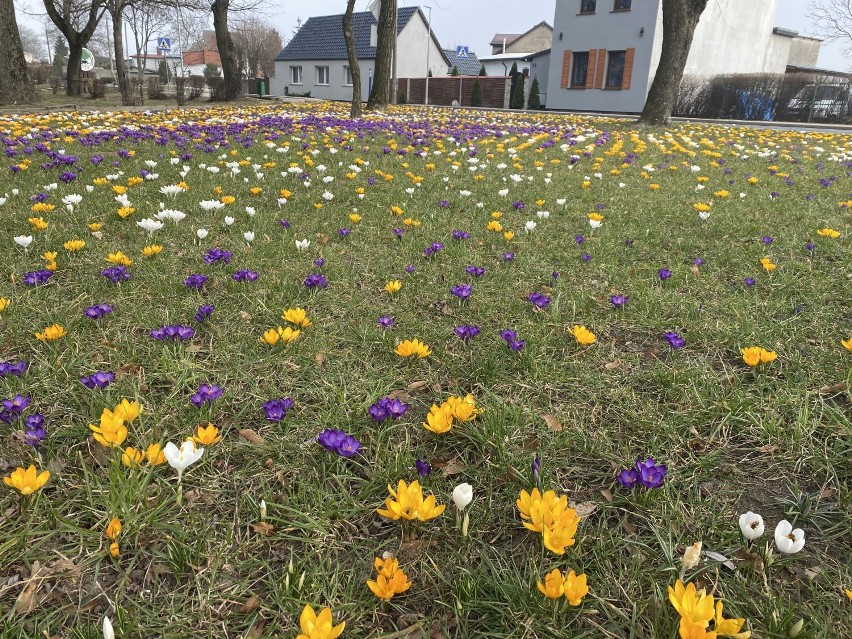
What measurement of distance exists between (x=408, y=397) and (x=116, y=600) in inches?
48.9

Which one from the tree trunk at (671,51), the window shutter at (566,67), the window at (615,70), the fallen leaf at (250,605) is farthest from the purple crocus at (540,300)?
the window shutter at (566,67)

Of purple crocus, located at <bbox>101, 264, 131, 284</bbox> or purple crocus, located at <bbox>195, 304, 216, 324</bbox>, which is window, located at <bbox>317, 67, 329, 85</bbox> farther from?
purple crocus, located at <bbox>195, 304, 216, 324</bbox>

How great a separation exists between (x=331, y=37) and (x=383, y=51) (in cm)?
3328

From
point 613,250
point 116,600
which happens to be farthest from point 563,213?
point 116,600

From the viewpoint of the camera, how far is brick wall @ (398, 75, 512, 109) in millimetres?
35125

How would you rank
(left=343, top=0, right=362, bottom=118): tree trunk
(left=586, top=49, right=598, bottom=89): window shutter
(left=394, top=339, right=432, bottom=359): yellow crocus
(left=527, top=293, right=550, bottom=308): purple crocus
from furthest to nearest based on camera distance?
(left=586, top=49, right=598, bottom=89): window shutter < (left=343, top=0, right=362, bottom=118): tree trunk < (left=527, top=293, right=550, bottom=308): purple crocus < (left=394, top=339, right=432, bottom=359): yellow crocus

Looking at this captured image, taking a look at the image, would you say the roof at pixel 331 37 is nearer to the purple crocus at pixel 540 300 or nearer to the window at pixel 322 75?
the window at pixel 322 75

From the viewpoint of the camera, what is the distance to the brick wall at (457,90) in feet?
115

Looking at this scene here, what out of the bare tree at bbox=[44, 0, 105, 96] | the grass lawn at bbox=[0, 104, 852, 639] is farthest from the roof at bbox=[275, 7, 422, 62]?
the grass lawn at bbox=[0, 104, 852, 639]

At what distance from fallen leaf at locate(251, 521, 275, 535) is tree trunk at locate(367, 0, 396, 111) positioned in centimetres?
1814

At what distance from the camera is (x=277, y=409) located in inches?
78.9

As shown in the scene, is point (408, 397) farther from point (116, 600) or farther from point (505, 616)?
point (116, 600)

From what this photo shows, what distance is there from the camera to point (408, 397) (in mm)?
2316

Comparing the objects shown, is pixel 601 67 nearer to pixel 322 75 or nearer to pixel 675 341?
pixel 322 75
